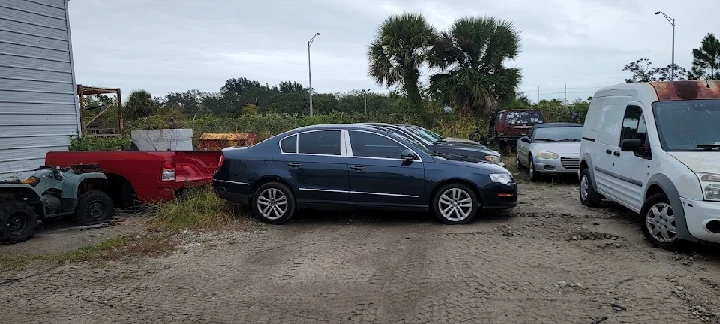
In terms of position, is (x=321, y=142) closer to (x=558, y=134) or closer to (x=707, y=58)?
(x=558, y=134)

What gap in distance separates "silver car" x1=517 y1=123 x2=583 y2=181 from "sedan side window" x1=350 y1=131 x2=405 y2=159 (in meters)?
5.44

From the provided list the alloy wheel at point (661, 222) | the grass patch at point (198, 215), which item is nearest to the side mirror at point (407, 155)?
the grass patch at point (198, 215)

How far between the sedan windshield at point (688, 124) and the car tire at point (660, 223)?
65cm

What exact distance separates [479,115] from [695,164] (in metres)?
19.2

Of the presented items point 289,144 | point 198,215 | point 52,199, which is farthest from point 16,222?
point 289,144

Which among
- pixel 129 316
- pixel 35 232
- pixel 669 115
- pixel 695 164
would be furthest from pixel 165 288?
pixel 669 115

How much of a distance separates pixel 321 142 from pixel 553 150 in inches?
250

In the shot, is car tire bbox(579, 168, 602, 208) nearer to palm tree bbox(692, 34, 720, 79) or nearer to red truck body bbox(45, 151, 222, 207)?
red truck body bbox(45, 151, 222, 207)

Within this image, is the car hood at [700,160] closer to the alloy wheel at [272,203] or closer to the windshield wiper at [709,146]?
the windshield wiper at [709,146]

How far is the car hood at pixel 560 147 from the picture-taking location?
11.8 meters

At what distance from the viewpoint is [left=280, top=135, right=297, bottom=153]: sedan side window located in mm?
7840

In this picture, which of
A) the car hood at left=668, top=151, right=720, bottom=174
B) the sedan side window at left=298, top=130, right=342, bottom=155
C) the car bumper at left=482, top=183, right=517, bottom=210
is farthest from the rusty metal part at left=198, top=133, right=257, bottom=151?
the car hood at left=668, top=151, right=720, bottom=174

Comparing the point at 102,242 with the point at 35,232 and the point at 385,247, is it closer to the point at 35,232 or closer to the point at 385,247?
the point at 35,232

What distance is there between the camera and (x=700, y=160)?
564 cm
